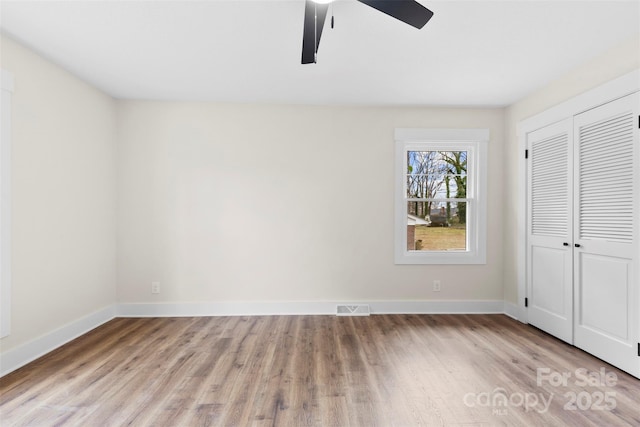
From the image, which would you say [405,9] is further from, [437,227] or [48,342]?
[48,342]

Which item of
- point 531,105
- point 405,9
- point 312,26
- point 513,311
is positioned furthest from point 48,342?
point 531,105

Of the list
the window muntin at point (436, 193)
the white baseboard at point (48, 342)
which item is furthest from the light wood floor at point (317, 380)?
the window muntin at point (436, 193)

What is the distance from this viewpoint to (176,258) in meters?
4.00

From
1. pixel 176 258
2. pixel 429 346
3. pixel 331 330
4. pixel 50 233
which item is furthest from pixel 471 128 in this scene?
pixel 50 233

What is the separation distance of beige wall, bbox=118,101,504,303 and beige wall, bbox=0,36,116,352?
11.2 inches

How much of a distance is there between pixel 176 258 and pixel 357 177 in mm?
2404

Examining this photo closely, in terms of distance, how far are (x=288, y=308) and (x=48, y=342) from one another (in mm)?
2283

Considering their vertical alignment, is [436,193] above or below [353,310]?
above

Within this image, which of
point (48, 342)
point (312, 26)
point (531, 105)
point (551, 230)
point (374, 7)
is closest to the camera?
point (374, 7)

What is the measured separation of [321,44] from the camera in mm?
2605

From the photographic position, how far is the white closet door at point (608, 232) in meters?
2.49

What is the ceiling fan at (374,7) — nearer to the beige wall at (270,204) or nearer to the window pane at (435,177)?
the beige wall at (270,204)

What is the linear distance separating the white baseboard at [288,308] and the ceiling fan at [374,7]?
9.31 ft

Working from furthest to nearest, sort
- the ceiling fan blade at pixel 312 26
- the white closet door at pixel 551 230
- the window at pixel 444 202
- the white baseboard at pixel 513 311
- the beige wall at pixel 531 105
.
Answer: the window at pixel 444 202
the white baseboard at pixel 513 311
the white closet door at pixel 551 230
the beige wall at pixel 531 105
the ceiling fan blade at pixel 312 26
